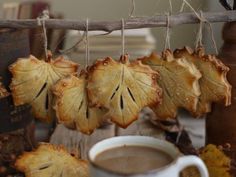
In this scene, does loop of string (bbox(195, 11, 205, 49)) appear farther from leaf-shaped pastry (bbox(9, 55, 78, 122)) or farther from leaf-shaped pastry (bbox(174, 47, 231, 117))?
leaf-shaped pastry (bbox(9, 55, 78, 122))

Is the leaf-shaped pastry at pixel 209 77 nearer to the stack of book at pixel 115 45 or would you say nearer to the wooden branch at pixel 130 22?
the wooden branch at pixel 130 22

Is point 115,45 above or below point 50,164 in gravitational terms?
above

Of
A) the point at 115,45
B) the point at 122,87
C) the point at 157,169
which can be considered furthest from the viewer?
the point at 115,45

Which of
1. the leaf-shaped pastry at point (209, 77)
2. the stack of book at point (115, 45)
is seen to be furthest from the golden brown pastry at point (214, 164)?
the stack of book at point (115, 45)

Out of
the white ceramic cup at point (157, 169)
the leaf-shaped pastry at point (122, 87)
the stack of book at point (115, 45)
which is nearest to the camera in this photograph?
the white ceramic cup at point (157, 169)

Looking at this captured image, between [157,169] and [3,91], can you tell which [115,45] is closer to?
[3,91]

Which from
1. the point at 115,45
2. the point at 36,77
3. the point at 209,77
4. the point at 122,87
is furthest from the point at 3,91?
the point at 115,45
